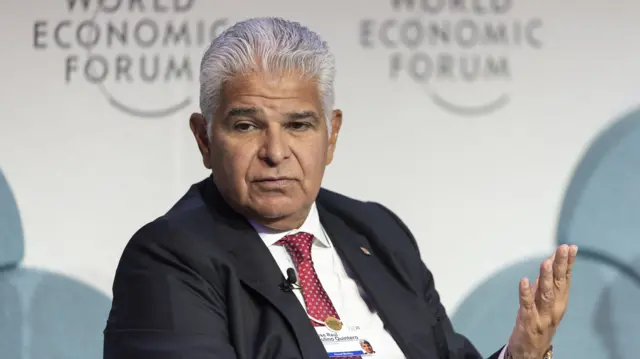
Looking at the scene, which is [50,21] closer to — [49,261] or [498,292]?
[49,261]

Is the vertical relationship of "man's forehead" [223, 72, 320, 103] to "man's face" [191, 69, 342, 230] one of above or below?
above

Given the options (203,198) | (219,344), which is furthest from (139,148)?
(219,344)

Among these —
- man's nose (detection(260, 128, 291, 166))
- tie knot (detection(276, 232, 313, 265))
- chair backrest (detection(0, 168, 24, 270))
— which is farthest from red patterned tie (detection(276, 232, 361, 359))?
chair backrest (detection(0, 168, 24, 270))

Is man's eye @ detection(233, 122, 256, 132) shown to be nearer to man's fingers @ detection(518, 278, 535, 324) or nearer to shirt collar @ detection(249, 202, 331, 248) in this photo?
shirt collar @ detection(249, 202, 331, 248)

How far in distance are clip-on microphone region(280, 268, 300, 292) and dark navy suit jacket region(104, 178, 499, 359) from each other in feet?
0.04

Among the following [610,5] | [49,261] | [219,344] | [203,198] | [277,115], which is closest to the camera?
[219,344]

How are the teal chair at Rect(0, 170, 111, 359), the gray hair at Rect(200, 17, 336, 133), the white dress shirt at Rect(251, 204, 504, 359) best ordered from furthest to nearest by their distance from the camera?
the teal chair at Rect(0, 170, 111, 359)
the white dress shirt at Rect(251, 204, 504, 359)
the gray hair at Rect(200, 17, 336, 133)

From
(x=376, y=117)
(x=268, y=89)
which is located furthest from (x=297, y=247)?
(x=376, y=117)

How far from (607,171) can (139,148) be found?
1.66 meters

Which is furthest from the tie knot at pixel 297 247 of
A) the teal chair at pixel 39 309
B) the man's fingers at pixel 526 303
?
the teal chair at pixel 39 309

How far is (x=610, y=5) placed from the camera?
308cm

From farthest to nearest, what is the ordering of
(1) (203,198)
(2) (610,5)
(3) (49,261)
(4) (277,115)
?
(2) (610,5), (3) (49,261), (1) (203,198), (4) (277,115)

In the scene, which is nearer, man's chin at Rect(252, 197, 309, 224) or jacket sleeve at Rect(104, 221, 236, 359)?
jacket sleeve at Rect(104, 221, 236, 359)

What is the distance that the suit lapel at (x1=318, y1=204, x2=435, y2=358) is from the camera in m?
1.90
